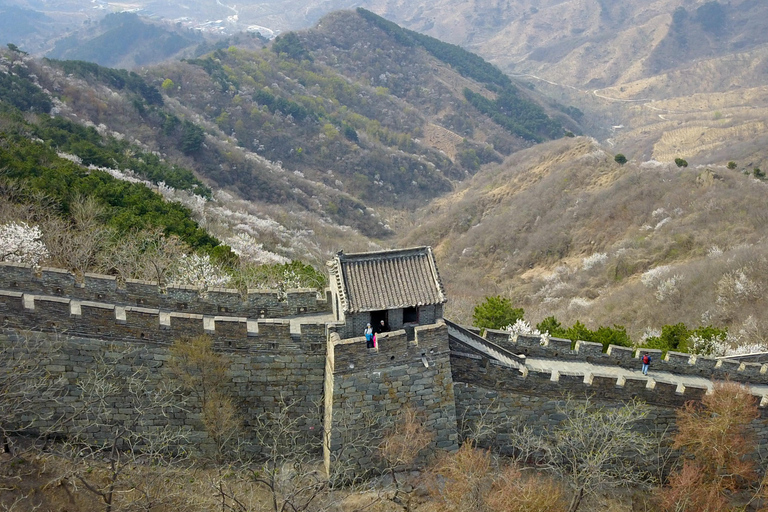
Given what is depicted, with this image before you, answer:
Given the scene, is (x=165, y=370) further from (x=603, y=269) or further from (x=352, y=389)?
(x=603, y=269)

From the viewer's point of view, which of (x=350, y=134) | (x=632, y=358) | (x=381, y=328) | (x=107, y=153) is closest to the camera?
(x=381, y=328)

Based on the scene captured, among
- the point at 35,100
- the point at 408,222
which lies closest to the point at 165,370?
the point at 35,100

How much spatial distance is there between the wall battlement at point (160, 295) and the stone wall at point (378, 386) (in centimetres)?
319

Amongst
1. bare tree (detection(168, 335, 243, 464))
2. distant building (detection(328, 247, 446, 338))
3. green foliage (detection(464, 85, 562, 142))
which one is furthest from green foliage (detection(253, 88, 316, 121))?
bare tree (detection(168, 335, 243, 464))

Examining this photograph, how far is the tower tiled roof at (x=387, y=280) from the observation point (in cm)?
1628

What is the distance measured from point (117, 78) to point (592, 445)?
269 ft

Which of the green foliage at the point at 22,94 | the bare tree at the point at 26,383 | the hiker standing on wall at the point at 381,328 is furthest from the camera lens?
the green foliage at the point at 22,94

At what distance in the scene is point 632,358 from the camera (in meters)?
20.2

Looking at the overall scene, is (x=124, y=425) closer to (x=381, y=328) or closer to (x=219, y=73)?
(x=381, y=328)

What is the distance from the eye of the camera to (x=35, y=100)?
60875 mm

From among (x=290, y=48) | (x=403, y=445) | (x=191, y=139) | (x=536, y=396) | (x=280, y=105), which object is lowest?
(x=403, y=445)

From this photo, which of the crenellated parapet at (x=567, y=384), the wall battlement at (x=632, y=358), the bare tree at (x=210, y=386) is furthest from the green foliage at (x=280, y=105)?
the crenellated parapet at (x=567, y=384)

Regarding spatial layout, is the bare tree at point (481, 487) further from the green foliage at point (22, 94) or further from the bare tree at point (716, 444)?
the green foliage at point (22, 94)

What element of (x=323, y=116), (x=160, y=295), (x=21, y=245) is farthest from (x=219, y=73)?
(x=160, y=295)
